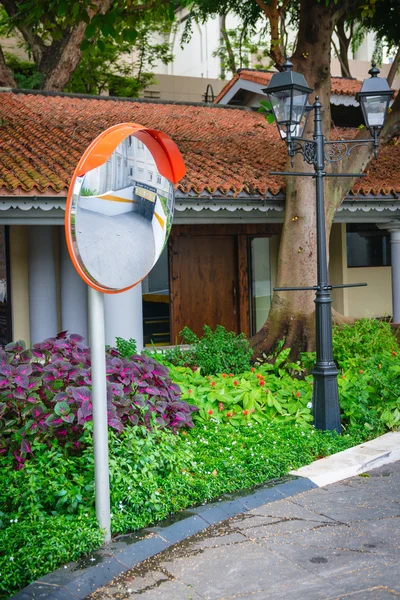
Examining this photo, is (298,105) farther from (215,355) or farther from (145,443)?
(145,443)

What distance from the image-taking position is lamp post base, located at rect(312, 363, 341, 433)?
7.33 m

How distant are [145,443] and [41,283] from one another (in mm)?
6375

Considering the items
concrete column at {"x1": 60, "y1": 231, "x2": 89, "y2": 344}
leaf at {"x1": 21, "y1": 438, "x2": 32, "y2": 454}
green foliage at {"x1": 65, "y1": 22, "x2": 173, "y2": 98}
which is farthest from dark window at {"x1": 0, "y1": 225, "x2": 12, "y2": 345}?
green foliage at {"x1": 65, "y1": 22, "x2": 173, "y2": 98}

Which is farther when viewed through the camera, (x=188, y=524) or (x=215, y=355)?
(x=215, y=355)

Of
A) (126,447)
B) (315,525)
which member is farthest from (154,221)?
(315,525)

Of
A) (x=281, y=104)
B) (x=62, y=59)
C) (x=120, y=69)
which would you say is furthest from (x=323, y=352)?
(x=120, y=69)

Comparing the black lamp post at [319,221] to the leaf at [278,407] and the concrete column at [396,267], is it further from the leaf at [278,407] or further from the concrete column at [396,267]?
the concrete column at [396,267]

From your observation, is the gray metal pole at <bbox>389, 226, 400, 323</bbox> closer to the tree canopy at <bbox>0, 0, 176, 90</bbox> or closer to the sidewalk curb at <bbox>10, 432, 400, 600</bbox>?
the tree canopy at <bbox>0, 0, 176, 90</bbox>

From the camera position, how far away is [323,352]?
7434 mm

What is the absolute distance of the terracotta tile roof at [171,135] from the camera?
1017 cm

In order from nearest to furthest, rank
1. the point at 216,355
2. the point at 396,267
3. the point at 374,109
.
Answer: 1. the point at 374,109
2. the point at 216,355
3. the point at 396,267

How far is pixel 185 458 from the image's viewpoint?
19.3ft

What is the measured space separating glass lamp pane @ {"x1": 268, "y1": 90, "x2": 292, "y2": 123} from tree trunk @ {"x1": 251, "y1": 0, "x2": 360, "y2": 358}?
282 centimetres

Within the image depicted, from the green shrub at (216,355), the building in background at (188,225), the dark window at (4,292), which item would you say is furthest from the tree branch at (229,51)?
the green shrub at (216,355)
